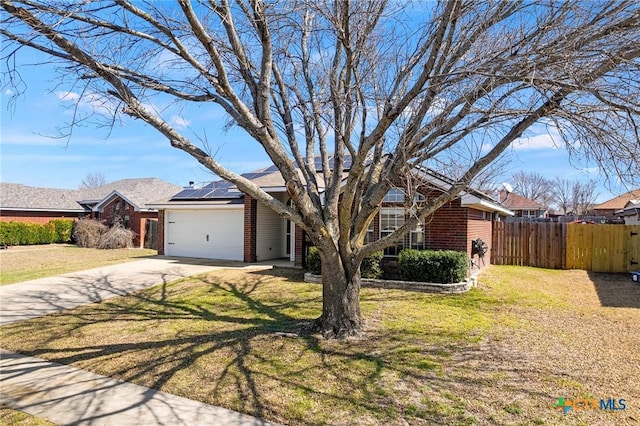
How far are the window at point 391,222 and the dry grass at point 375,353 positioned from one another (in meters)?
2.88

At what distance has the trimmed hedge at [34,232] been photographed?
2506 cm

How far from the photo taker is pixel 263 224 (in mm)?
16609

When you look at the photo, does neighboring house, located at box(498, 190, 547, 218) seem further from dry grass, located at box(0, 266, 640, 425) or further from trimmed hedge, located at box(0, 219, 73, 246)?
trimmed hedge, located at box(0, 219, 73, 246)

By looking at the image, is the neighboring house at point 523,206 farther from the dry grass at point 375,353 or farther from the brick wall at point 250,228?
the dry grass at point 375,353

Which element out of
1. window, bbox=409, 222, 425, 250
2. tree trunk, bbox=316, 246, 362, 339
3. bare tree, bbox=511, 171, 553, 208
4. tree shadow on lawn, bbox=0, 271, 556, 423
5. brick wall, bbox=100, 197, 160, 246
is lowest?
tree shadow on lawn, bbox=0, 271, 556, 423

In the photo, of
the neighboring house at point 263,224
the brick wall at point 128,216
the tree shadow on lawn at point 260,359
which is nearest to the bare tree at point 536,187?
the neighboring house at point 263,224

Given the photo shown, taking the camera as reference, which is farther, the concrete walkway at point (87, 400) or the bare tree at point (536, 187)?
the bare tree at point (536, 187)

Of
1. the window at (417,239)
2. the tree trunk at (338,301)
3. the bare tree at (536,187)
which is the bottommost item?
the tree trunk at (338,301)

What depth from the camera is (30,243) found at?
26.2 meters

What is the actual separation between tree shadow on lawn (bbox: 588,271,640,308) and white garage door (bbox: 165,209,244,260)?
41.0 ft

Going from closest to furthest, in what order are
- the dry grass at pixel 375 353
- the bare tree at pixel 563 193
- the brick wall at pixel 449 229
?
the dry grass at pixel 375 353
the brick wall at pixel 449 229
the bare tree at pixel 563 193

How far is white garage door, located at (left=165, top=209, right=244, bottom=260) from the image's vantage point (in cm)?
1709

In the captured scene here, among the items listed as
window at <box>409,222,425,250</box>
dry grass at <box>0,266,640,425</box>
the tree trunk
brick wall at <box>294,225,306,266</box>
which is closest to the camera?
dry grass at <box>0,266,640,425</box>

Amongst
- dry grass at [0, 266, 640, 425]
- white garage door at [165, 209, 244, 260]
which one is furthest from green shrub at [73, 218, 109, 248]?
dry grass at [0, 266, 640, 425]
